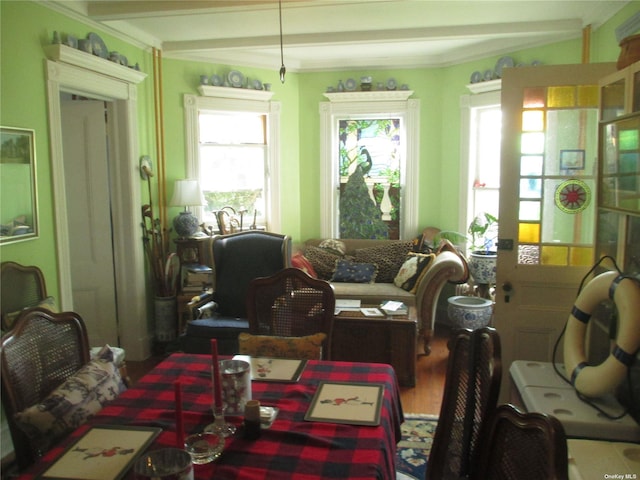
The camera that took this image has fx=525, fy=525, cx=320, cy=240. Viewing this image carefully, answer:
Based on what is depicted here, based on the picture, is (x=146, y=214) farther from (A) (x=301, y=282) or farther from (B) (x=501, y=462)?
(B) (x=501, y=462)

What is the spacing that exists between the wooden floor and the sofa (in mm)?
155

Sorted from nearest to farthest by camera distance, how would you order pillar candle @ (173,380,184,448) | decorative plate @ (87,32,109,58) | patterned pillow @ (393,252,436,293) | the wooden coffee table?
pillar candle @ (173,380,184,448), decorative plate @ (87,32,109,58), the wooden coffee table, patterned pillow @ (393,252,436,293)

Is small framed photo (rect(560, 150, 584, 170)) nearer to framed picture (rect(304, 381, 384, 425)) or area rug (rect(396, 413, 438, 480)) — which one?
area rug (rect(396, 413, 438, 480))

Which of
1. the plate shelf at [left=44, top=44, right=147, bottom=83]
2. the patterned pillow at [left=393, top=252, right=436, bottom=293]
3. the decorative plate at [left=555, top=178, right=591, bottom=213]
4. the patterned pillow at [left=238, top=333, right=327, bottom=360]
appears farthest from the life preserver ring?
the plate shelf at [left=44, top=44, right=147, bottom=83]

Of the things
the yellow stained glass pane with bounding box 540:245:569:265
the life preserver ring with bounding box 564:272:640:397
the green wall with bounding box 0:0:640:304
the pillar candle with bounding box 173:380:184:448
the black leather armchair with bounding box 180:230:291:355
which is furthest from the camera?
the black leather armchair with bounding box 180:230:291:355

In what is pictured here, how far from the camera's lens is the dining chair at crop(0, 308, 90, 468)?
5.71ft

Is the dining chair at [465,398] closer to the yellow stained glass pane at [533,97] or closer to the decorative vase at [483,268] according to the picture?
the yellow stained glass pane at [533,97]

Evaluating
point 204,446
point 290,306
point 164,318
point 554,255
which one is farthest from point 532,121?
point 164,318

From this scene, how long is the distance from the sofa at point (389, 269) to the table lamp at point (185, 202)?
1034 millimetres

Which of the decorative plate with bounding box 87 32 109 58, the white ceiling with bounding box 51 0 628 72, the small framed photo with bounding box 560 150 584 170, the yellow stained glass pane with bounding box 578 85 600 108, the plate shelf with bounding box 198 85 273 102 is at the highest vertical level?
the white ceiling with bounding box 51 0 628 72

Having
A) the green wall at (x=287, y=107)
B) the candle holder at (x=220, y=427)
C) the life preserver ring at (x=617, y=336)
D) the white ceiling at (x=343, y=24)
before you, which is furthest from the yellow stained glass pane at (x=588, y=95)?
the candle holder at (x=220, y=427)

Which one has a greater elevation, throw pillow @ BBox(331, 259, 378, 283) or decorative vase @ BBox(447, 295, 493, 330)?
throw pillow @ BBox(331, 259, 378, 283)

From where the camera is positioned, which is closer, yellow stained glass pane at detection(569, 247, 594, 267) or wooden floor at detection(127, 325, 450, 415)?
yellow stained glass pane at detection(569, 247, 594, 267)

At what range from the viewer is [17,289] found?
2.96 m
